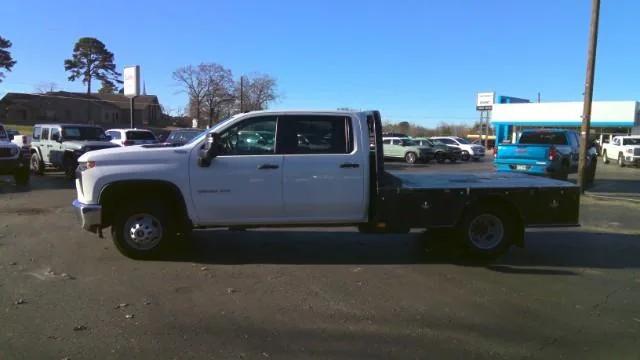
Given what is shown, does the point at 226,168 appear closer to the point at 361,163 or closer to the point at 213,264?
the point at 213,264

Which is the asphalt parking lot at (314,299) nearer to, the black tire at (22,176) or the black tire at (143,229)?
the black tire at (143,229)

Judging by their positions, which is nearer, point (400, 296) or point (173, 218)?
point (400, 296)

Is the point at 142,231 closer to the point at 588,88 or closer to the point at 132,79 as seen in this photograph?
the point at 588,88

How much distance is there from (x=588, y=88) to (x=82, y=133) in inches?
638

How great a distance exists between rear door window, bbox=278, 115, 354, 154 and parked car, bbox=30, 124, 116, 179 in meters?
12.7

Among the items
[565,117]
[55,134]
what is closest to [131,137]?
[55,134]

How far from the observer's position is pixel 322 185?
7.07m

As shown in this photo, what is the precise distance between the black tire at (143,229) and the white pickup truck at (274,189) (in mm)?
13

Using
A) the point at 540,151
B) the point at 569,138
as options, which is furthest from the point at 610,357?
the point at 569,138

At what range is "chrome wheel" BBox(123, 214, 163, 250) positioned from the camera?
23.4ft

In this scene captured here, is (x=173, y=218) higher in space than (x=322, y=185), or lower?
lower

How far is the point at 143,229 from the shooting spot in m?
7.15

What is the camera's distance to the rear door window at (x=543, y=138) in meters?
17.0

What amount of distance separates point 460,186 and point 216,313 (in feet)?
12.3
